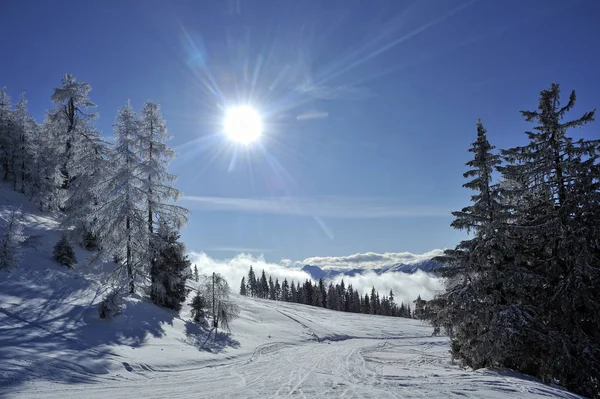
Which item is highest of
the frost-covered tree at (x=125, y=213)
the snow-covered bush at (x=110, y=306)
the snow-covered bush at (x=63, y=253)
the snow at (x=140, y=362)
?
the frost-covered tree at (x=125, y=213)

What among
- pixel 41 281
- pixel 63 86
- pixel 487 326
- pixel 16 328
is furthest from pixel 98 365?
pixel 63 86

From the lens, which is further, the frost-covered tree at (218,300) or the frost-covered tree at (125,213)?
the frost-covered tree at (218,300)

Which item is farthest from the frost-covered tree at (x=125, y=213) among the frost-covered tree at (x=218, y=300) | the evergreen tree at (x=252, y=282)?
the evergreen tree at (x=252, y=282)

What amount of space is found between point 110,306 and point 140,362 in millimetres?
5198

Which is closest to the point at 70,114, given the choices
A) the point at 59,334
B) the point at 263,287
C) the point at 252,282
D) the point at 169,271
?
the point at 169,271

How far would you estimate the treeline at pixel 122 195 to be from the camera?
2144 centimetres

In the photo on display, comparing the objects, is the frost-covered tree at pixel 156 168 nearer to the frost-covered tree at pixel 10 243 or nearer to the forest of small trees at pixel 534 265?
the frost-covered tree at pixel 10 243

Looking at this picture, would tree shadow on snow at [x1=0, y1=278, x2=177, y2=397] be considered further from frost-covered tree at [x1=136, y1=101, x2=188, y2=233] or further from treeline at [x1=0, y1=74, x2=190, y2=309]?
frost-covered tree at [x1=136, y1=101, x2=188, y2=233]

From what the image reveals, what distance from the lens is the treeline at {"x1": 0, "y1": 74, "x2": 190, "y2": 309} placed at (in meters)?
21.4

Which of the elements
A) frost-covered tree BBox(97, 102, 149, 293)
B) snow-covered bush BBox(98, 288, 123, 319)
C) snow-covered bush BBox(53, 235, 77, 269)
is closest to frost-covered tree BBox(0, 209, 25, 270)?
snow-covered bush BBox(53, 235, 77, 269)

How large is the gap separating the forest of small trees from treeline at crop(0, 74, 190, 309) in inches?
747

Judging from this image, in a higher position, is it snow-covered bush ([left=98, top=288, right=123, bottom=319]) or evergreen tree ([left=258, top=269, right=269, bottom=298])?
snow-covered bush ([left=98, top=288, right=123, bottom=319])

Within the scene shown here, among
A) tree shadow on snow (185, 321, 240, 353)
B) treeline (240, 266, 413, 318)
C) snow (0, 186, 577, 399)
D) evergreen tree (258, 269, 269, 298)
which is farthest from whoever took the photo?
evergreen tree (258, 269, 269, 298)

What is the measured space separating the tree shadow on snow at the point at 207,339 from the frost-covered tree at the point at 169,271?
9.24 feet
